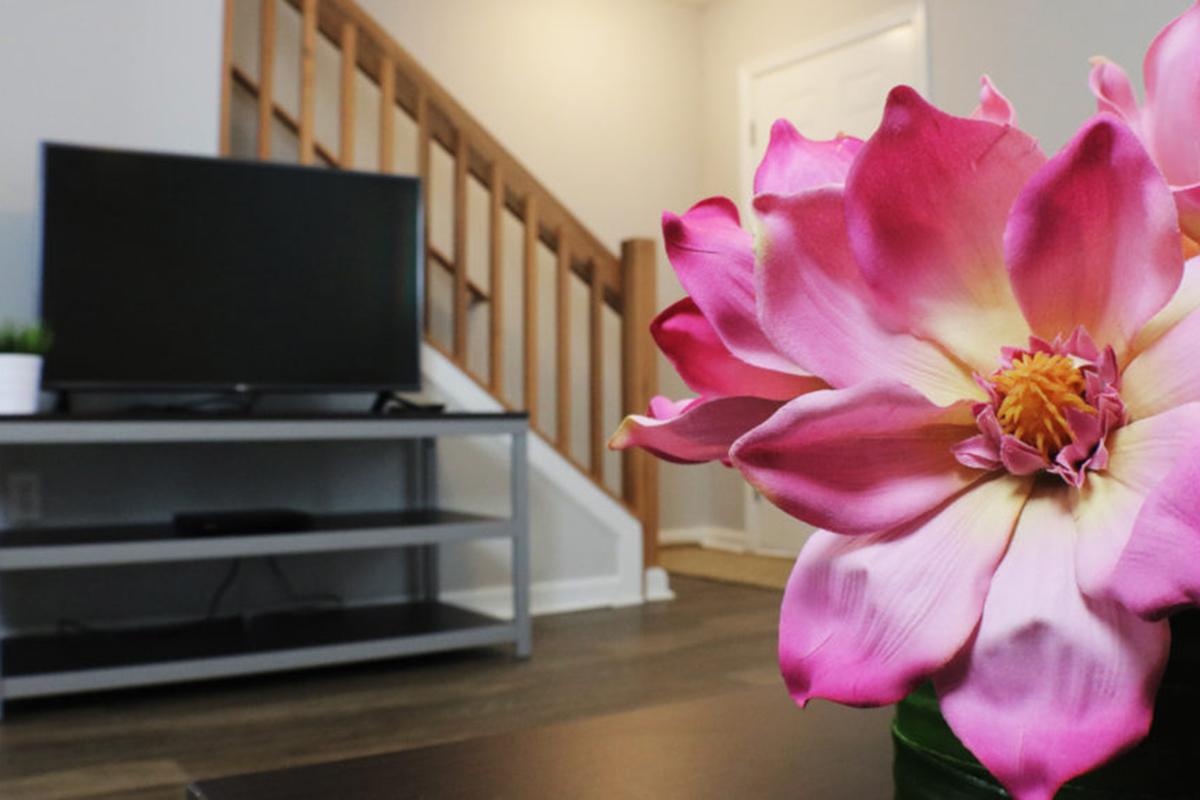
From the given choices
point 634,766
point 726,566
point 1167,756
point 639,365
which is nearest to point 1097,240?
point 1167,756

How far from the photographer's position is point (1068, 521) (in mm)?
234

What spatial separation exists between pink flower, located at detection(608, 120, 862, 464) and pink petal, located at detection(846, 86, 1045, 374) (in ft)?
0.08

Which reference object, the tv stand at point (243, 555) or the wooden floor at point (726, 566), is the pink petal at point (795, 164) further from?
the wooden floor at point (726, 566)

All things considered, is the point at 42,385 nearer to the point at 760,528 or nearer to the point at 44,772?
the point at 44,772

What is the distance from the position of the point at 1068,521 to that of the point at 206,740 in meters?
2.28

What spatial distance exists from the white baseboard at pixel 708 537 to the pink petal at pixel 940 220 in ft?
16.5

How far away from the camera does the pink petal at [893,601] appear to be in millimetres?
226

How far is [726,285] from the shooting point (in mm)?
267

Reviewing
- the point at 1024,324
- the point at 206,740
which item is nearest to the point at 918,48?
the point at 206,740

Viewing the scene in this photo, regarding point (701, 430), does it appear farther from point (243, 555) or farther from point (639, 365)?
point (639, 365)

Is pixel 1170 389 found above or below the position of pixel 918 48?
below

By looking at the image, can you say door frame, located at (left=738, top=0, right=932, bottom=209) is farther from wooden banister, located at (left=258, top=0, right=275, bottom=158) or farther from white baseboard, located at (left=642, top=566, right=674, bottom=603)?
wooden banister, located at (left=258, top=0, right=275, bottom=158)

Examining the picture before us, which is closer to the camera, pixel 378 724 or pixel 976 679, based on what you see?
pixel 976 679

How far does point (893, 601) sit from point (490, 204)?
3.57 metres
